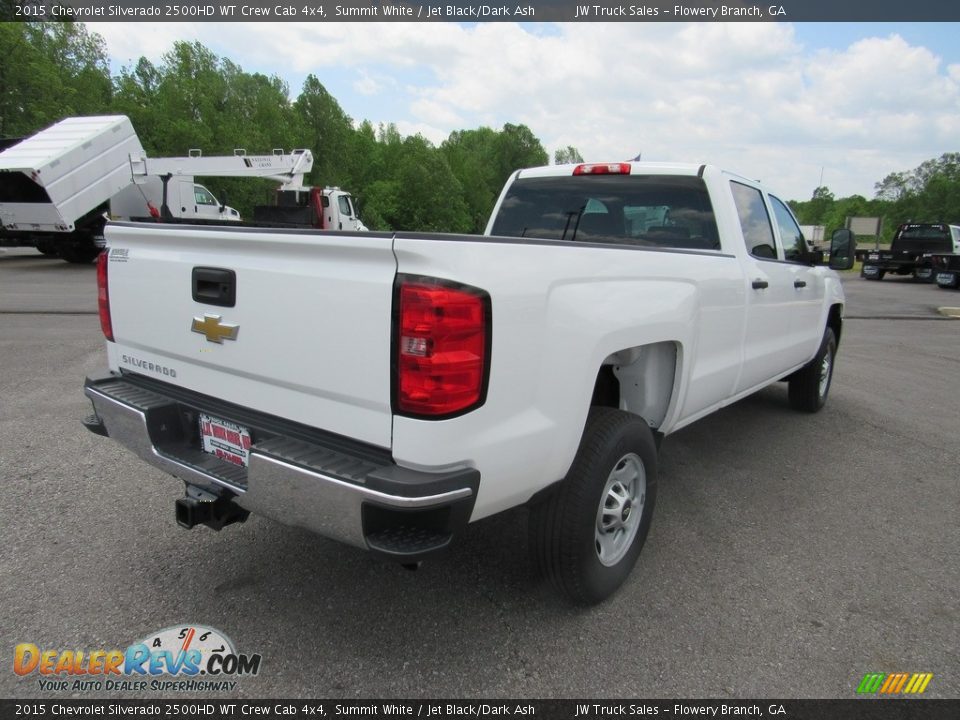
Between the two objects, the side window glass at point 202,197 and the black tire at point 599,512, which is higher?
the side window glass at point 202,197

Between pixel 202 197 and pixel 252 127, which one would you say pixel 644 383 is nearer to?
pixel 202 197

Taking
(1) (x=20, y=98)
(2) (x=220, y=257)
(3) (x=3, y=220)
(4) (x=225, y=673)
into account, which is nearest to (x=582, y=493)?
(4) (x=225, y=673)

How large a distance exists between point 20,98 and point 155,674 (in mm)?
30346

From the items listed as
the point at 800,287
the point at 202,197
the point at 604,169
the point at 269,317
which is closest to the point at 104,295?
the point at 269,317

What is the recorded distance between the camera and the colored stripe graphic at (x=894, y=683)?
2254 mm

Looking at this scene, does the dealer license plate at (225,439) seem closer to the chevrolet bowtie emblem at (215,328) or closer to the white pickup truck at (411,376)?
the white pickup truck at (411,376)

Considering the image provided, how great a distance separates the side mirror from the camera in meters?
5.04

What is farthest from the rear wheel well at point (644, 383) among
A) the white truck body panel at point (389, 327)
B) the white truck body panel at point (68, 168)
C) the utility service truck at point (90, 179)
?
the white truck body panel at point (68, 168)

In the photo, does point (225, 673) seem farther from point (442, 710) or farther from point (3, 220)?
point (3, 220)

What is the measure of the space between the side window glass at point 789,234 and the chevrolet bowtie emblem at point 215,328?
3.91 meters

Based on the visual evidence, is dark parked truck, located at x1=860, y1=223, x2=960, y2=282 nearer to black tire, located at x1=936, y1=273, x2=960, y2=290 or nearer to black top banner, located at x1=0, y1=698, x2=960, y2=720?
black tire, located at x1=936, y1=273, x2=960, y2=290

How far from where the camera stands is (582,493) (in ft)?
7.95

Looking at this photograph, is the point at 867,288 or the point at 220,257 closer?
the point at 220,257

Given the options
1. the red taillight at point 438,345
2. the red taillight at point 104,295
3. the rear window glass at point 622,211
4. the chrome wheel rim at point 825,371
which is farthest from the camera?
the chrome wheel rim at point 825,371
